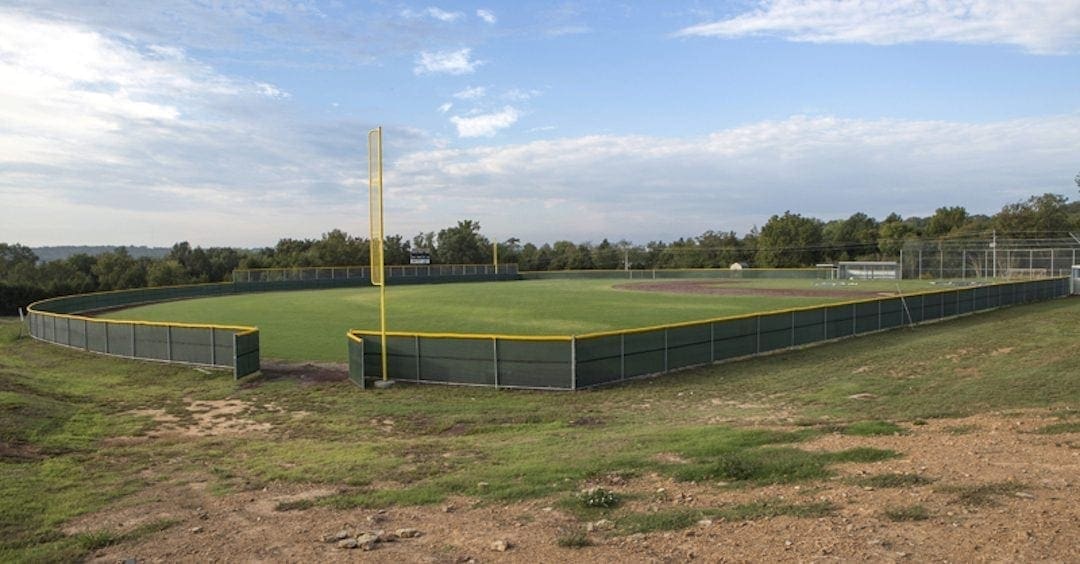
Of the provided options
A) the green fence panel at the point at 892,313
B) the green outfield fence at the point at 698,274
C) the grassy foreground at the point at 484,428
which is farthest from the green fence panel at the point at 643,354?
the green outfield fence at the point at 698,274

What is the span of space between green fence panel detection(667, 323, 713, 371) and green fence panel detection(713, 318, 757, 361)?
12.9 inches

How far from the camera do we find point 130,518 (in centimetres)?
803

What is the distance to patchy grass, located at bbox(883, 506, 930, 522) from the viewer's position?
6180 mm

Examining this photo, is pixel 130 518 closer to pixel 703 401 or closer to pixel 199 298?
pixel 703 401

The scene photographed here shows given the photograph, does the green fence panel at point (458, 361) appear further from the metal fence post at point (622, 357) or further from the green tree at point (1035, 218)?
the green tree at point (1035, 218)

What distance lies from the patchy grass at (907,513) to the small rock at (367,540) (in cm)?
476

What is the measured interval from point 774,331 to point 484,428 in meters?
12.6

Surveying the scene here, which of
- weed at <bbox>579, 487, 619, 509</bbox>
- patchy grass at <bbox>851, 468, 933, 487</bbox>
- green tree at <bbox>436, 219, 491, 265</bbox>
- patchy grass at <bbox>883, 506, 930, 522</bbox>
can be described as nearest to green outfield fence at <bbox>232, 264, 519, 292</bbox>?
green tree at <bbox>436, 219, 491, 265</bbox>

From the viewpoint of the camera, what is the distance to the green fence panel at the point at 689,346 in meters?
19.6

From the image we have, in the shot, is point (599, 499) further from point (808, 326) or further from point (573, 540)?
point (808, 326)

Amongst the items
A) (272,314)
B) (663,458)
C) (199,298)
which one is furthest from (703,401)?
(199,298)

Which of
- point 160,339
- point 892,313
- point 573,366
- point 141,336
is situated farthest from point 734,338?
point 141,336

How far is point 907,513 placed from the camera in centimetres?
630

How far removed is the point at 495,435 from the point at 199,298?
172 ft
